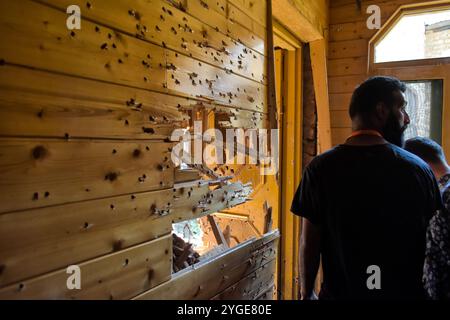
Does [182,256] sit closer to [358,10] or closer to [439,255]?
[439,255]

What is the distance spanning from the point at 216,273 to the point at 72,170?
0.81m

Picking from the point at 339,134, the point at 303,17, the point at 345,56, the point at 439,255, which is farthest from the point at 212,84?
the point at 345,56

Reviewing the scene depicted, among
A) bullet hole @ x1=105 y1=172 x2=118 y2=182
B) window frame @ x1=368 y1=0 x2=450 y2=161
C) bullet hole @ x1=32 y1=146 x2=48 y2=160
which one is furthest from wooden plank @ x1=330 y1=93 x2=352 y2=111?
bullet hole @ x1=32 y1=146 x2=48 y2=160

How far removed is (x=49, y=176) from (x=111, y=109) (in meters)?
0.25

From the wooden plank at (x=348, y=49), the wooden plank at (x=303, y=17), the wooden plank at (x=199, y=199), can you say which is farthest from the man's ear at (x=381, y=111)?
the wooden plank at (x=348, y=49)

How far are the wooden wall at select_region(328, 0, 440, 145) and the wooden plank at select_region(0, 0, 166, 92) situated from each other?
2412mm

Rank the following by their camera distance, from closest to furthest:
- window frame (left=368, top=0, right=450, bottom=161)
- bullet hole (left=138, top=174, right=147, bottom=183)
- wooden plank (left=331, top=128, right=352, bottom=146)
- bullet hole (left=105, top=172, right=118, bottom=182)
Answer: bullet hole (left=105, top=172, right=118, bottom=182)
bullet hole (left=138, top=174, right=147, bottom=183)
window frame (left=368, top=0, right=450, bottom=161)
wooden plank (left=331, top=128, right=352, bottom=146)

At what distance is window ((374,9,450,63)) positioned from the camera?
9.27 feet

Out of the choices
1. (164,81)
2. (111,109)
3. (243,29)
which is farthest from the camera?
(243,29)

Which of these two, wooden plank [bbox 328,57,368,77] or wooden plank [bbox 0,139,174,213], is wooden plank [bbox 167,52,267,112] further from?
wooden plank [bbox 328,57,368,77]

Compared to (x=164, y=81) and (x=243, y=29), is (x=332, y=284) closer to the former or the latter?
(x=164, y=81)

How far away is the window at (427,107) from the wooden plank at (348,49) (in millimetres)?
489
